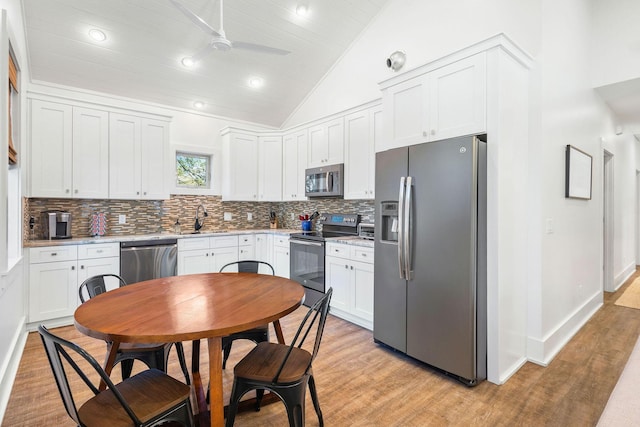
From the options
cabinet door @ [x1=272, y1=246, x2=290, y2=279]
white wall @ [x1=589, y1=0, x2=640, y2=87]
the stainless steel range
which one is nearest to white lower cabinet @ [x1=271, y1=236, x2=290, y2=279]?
cabinet door @ [x1=272, y1=246, x2=290, y2=279]

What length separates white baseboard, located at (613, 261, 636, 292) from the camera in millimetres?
5090

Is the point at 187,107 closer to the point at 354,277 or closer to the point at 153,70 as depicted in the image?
the point at 153,70

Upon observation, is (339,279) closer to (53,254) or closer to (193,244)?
(193,244)

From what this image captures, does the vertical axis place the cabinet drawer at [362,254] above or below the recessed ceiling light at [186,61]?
below

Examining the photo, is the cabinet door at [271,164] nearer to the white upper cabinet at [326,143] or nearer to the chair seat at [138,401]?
the white upper cabinet at [326,143]

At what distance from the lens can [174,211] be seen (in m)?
4.68

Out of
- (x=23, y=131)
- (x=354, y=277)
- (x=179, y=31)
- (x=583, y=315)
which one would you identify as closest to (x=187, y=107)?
(x=179, y=31)

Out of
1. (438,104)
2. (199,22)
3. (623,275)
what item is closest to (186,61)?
(199,22)

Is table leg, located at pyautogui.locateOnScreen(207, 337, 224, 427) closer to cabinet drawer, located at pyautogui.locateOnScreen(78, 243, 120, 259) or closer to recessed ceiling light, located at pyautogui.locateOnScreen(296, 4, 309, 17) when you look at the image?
cabinet drawer, located at pyautogui.locateOnScreen(78, 243, 120, 259)

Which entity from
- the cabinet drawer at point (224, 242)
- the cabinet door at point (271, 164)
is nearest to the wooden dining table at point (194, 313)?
the cabinet drawer at point (224, 242)

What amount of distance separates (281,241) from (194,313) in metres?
3.06

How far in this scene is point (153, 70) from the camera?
4.00m

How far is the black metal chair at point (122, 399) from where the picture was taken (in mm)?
1141

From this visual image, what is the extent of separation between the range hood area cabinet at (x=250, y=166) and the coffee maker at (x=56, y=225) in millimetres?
1992
